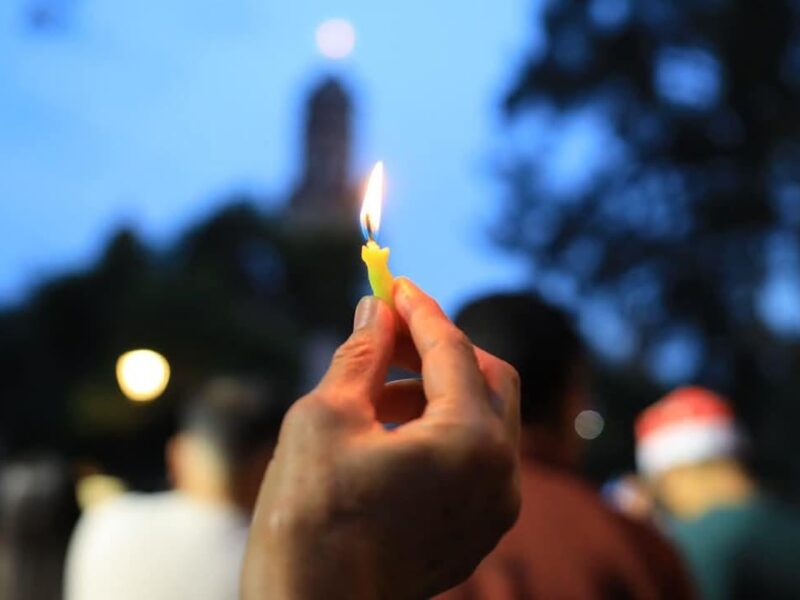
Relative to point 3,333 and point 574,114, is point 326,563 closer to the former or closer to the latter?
point 574,114

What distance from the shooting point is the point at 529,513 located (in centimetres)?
212

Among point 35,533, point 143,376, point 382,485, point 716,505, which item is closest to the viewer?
point 382,485

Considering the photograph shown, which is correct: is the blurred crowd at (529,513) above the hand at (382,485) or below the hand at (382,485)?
above

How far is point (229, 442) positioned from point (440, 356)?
2127 mm

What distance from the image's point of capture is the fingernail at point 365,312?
104 cm

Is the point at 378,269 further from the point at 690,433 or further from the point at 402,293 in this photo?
the point at 690,433

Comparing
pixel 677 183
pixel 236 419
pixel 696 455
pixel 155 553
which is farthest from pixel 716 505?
pixel 677 183

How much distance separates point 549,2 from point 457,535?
68.7 feet

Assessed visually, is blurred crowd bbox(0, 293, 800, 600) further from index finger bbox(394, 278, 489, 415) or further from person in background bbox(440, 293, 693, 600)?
index finger bbox(394, 278, 489, 415)

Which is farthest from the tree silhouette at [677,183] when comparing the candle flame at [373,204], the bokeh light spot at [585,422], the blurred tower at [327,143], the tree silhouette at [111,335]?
the blurred tower at [327,143]

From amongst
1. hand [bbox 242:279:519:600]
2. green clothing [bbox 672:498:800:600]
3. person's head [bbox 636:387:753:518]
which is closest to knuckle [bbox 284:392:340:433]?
hand [bbox 242:279:519:600]

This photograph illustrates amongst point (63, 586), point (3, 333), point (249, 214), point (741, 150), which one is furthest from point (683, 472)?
point (249, 214)

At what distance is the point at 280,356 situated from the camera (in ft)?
114

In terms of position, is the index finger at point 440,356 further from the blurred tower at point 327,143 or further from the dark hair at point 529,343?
the blurred tower at point 327,143
